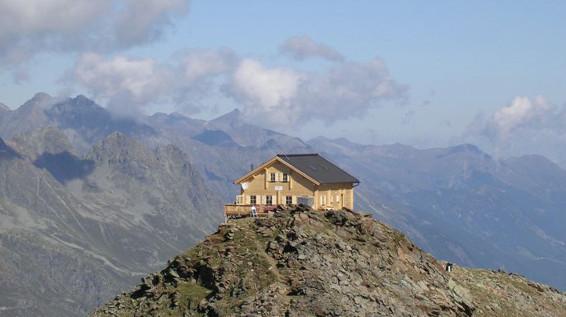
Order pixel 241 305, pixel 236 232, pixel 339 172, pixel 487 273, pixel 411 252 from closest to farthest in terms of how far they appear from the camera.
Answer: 1. pixel 241 305
2. pixel 236 232
3. pixel 411 252
4. pixel 487 273
5. pixel 339 172

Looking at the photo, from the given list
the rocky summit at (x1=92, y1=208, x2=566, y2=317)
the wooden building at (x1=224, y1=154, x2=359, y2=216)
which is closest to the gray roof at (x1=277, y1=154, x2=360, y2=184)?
the wooden building at (x1=224, y1=154, x2=359, y2=216)

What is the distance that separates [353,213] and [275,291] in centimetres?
1520

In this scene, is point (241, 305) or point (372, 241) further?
point (372, 241)

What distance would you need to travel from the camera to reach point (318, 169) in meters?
90.1

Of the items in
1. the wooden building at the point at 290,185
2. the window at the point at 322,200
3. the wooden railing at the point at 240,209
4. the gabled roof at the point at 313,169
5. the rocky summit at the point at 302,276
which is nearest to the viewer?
the rocky summit at the point at 302,276

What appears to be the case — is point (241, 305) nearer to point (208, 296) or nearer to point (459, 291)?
point (208, 296)

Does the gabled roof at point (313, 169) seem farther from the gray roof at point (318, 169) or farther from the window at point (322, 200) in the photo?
the window at point (322, 200)

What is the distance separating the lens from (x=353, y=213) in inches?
2768

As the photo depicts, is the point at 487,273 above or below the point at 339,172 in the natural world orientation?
below

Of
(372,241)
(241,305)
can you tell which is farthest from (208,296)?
(372,241)

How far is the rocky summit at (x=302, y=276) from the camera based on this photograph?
185 feet

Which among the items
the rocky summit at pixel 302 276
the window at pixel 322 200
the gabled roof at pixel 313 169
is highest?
the gabled roof at pixel 313 169

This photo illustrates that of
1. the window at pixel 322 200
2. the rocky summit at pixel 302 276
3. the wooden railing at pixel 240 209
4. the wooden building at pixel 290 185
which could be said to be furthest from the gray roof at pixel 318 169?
the rocky summit at pixel 302 276

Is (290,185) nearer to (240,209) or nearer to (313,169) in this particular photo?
(313,169)
